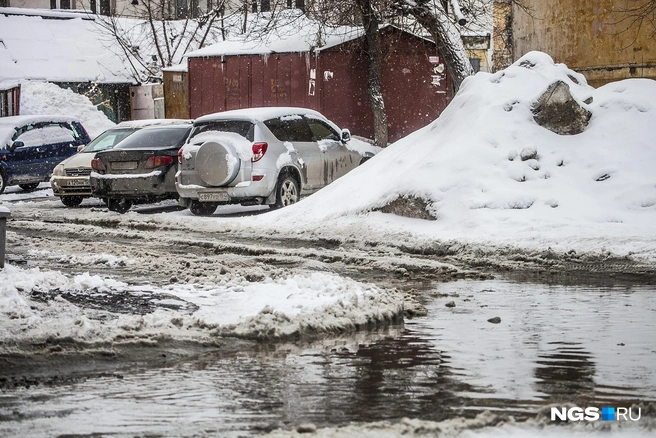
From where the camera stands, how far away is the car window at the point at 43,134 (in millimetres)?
23922

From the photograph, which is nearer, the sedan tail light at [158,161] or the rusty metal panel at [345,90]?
the sedan tail light at [158,161]

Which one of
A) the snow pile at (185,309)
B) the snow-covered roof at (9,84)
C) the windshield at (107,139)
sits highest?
the snow-covered roof at (9,84)

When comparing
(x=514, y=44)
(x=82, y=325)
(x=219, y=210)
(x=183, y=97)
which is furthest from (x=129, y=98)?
(x=82, y=325)

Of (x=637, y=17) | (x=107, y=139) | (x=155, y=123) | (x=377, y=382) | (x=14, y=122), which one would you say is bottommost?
(x=377, y=382)

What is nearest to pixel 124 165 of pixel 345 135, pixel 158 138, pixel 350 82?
pixel 158 138

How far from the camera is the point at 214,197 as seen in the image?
16.1 metres

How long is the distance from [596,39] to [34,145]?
1283 centimetres

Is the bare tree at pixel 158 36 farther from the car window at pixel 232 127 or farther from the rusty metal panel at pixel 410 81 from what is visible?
the car window at pixel 232 127

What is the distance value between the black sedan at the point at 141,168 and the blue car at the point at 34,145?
20.0 feet

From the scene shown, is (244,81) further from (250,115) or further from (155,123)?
(250,115)

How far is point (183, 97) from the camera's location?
30.7 meters

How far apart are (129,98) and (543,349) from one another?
34134 millimetres

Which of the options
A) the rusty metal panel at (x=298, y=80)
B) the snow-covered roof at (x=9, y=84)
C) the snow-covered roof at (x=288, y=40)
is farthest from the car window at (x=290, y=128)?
the snow-covered roof at (x=9, y=84)

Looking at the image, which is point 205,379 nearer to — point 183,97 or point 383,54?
point 383,54
